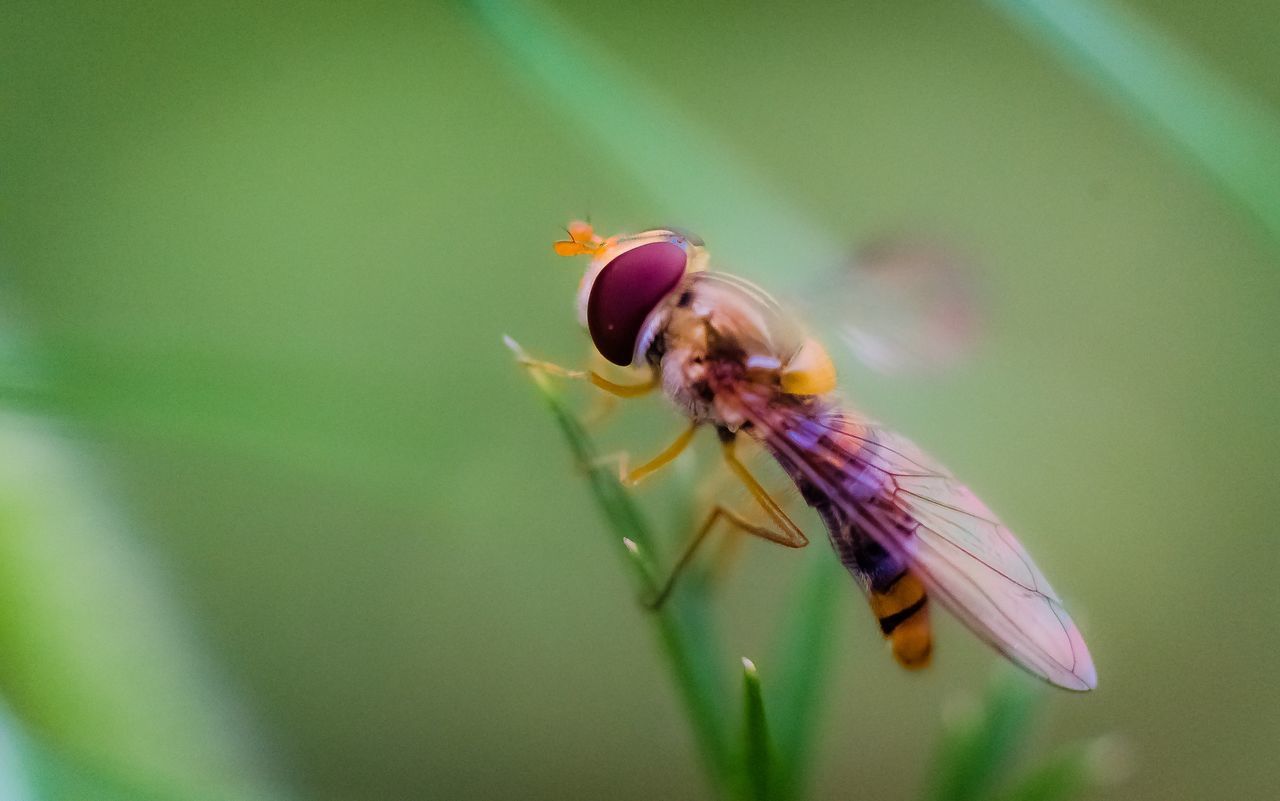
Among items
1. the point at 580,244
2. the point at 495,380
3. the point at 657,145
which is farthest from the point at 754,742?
the point at 657,145

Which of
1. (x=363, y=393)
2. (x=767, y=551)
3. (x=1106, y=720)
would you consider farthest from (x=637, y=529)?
(x=1106, y=720)

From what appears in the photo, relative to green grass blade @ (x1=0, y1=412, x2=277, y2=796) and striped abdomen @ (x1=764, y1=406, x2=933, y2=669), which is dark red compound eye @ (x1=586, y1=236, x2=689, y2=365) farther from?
green grass blade @ (x1=0, y1=412, x2=277, y2=796)

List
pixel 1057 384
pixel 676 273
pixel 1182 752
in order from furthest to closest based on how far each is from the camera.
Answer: pixel 1057 384, pixel 1182 752, pixel 676 273

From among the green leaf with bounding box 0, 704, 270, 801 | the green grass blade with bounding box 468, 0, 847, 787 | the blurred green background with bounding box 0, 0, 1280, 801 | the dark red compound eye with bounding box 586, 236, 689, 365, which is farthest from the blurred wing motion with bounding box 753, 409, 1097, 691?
the green leaf with bounding box 0, 704, 270, 801

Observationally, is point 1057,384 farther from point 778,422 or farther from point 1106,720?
point 778,422

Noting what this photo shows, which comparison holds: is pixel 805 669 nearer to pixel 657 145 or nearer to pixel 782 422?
pixel 782 422

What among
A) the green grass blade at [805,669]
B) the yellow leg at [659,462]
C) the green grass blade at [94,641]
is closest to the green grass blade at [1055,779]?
the green grass blade at [805,669]
